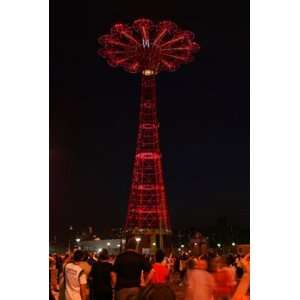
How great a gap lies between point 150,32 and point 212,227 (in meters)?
1.80

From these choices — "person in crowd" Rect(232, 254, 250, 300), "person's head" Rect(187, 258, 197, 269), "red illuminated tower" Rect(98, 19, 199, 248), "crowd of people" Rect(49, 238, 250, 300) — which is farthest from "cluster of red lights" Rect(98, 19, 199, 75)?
"person in crowd" Rect(232, 254, 250, 300)

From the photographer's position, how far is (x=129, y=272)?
389cm

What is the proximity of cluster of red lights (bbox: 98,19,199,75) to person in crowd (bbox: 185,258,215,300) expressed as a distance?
1.78 metres

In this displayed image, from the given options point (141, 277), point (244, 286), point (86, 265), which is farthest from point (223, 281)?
point (86, 265)

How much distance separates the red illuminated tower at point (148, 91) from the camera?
14.2 feet

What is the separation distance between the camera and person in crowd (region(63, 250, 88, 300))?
389 cm

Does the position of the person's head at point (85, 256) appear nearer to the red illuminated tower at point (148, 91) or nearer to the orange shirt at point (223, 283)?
the red illuminated tower at point (148, 91)

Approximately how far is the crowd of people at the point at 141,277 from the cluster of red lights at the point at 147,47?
5.20 ft

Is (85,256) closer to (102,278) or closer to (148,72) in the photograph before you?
(102,278)

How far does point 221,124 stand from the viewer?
4328 millimetres

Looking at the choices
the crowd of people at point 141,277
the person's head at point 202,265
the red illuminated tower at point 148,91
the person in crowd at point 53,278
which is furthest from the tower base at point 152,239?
the person in crowd at point 53,278

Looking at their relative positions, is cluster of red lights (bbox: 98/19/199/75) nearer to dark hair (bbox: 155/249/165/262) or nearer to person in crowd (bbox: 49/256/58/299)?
dark hair (bbox: 155/249/165/262)
